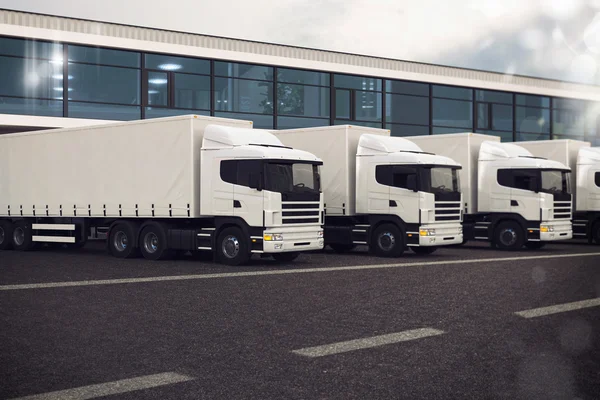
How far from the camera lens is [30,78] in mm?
28609

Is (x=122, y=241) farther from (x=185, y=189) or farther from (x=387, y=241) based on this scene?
(x=387, y=241)

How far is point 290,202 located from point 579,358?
10063 millimetres

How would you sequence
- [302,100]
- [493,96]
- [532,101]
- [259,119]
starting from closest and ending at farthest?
[259,119] < [302,100] < [493,96] < [532,101]

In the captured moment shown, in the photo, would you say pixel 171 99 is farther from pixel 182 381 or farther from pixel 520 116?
pixel 182 381

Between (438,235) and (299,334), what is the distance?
11182mm

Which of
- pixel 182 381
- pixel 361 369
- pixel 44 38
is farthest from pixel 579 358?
pixel 44 38

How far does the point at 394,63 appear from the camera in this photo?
36.6 meters

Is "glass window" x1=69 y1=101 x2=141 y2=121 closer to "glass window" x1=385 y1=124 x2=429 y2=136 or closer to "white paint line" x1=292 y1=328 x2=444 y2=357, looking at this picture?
"glass window" x1=385 y1=124 x2=429 y2=136

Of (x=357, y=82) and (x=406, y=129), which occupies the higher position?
(x=357, y=82)

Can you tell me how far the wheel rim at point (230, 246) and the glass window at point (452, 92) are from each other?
2382cm

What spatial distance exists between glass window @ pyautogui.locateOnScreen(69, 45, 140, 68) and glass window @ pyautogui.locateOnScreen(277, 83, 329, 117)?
22.5 ft

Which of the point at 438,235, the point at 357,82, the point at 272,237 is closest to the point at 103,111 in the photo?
the point at 357,82

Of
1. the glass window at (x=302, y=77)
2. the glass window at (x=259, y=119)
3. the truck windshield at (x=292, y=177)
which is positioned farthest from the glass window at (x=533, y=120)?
the truck windshield at (x=292, y=177)

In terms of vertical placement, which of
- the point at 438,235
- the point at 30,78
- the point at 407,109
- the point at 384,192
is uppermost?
the point at 30,78
